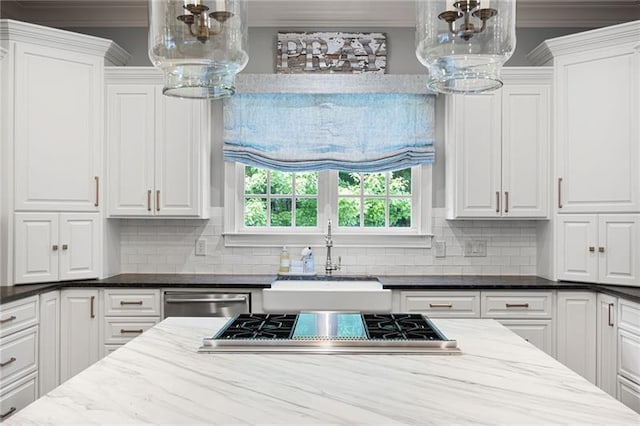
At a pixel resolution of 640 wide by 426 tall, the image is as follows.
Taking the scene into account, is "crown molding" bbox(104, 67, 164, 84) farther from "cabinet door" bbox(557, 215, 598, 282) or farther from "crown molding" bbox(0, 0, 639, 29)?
"cabinet door" bbox(557, 215, 598, 282)

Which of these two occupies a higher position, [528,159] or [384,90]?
[384,90]

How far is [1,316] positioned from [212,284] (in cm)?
121

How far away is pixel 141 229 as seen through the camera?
4.09 meters

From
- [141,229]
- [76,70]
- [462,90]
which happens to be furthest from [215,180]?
[462,90]

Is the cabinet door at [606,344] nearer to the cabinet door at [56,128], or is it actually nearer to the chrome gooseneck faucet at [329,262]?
the chrome gooseneck faucet at [329,262]

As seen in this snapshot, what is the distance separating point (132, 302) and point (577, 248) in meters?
3.06

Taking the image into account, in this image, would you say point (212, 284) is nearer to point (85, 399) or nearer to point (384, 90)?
point (384, 90)

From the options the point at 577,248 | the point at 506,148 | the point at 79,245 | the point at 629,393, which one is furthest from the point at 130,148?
the point at 629,393

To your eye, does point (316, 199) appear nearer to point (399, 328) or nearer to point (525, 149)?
point (525, 149)

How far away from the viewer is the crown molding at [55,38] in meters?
3.30

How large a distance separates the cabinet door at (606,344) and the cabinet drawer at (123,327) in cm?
292

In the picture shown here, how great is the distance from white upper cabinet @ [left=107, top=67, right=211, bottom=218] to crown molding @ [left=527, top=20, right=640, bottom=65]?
8.22ft

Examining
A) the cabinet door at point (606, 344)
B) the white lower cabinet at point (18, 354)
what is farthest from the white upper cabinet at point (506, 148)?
the white lower cabinet at point (18, 354)

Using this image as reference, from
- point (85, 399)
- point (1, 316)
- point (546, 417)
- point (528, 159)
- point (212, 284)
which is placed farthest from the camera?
point (528, 159)
